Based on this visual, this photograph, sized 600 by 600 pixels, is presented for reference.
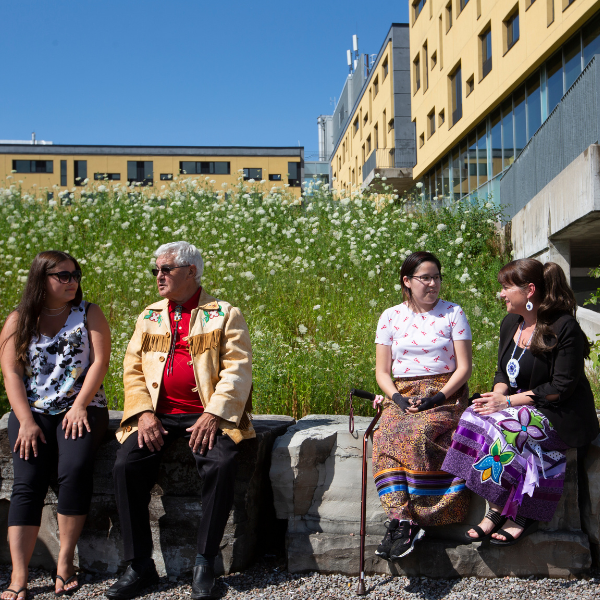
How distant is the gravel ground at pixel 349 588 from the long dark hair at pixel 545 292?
4.11 ft

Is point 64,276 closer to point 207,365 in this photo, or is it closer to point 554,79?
point 207,365

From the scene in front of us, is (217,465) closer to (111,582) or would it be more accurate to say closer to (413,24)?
(111,582)

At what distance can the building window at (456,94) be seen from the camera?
70.9ft

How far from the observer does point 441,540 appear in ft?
11.2

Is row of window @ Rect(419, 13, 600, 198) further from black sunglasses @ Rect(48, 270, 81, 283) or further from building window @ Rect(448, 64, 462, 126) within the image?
black sunglasses @ Rect(48, 270, 81, 283)

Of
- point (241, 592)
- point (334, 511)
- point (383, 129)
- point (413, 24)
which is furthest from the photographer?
point (383, 129)

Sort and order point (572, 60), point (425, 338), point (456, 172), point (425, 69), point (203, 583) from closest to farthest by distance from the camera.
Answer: point (203, 583) → point (425, 338) → point (572, 60) → point (456, 172) → point (425, 69)

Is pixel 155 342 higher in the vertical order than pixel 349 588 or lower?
higher

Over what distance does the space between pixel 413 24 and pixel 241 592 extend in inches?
1103

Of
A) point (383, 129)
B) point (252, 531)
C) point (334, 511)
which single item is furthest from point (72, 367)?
point (383, 129)

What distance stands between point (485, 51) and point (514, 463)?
19.1 meters

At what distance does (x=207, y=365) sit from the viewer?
139 inches

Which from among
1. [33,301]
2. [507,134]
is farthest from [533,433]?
[507,134]

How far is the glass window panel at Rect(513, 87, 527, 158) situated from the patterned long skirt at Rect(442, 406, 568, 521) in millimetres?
14270
